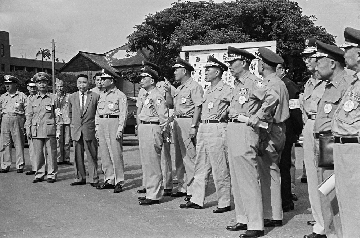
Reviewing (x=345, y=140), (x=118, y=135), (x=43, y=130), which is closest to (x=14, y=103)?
(x=43, y=130)

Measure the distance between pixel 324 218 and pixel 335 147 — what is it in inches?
57.7

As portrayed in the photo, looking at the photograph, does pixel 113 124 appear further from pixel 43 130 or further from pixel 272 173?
pixel 272 173

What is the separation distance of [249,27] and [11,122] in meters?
21.3

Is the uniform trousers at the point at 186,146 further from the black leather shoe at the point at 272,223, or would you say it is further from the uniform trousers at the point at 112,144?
the black leather shoe at the point at 272,223

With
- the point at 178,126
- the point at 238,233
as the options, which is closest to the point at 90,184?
the point at 178,126

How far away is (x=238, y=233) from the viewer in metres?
6.72

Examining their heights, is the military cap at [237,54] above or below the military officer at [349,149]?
above

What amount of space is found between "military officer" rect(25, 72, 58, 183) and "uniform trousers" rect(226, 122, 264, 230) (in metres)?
6.05

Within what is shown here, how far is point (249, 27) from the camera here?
1262 inches

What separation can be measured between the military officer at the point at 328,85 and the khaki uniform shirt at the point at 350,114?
0.84m

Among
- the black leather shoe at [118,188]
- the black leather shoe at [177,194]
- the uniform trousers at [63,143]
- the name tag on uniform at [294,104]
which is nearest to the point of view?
the name tag on uniform at [294,104]

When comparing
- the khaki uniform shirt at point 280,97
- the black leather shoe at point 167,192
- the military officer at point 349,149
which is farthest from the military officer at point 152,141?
the military officer at point 349,149

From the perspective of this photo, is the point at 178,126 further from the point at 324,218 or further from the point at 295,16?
the point at 295,16

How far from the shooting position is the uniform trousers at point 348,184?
476 cm
